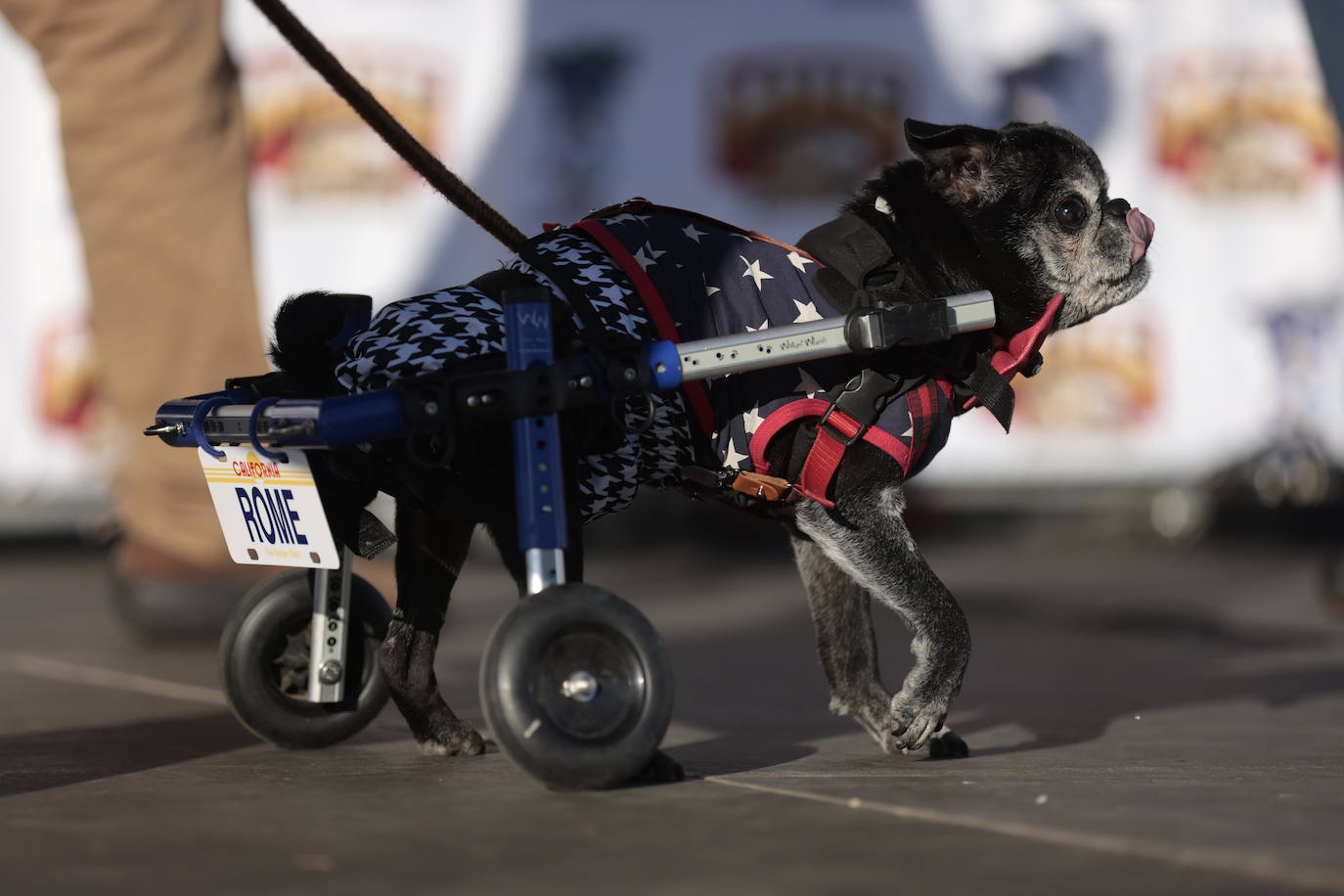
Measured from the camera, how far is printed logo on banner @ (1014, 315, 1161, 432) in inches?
391

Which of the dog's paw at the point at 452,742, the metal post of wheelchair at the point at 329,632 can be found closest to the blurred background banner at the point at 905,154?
the metal post of wheelchair at the point at 329,632

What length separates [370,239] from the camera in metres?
9.88

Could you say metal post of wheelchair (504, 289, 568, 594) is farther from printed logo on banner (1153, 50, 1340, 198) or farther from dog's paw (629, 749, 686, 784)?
printed logo on banner (1153, 50, 1340, 198)

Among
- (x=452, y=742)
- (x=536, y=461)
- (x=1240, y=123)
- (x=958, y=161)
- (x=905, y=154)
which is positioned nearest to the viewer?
(x=536, y=461)

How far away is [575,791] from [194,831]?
0.66 m

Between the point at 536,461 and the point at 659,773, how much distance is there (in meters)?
0.65

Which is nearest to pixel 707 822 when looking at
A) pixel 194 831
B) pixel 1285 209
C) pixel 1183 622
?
pixel 194 831

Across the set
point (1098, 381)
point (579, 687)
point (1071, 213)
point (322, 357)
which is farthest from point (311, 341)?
point (1098, 381)

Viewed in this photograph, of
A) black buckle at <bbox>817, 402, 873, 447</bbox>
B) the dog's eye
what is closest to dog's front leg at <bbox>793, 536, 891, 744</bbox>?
black buckle at <bbox>817, 402, 873, 447</bbox>

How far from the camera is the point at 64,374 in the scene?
960 centimetres

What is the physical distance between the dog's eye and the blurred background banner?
6.01m

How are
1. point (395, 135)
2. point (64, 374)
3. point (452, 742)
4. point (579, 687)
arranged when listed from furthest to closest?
point (64, 374), point (395, 135), point (452, 742), point (579, 687)

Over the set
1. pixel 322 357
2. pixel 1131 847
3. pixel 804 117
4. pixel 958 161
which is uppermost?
pixel 804 117

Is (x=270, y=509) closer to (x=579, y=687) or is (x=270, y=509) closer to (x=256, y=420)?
(x=256, y=420)
